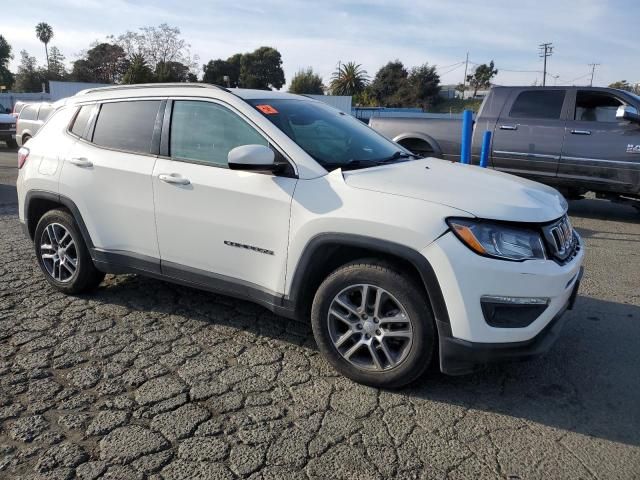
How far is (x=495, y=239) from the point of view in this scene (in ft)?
9.04

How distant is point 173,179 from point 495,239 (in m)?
2.15

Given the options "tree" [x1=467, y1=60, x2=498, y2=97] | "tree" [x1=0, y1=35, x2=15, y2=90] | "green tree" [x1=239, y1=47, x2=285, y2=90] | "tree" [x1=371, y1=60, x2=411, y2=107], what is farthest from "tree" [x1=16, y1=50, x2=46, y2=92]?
"tree" [x1=467, y1=60, x2=498, y2=97]

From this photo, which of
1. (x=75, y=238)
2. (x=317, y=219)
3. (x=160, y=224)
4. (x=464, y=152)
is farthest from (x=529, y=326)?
(x=464, y=152)

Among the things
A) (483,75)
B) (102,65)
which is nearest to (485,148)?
(102,65)

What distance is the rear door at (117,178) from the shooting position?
383cm

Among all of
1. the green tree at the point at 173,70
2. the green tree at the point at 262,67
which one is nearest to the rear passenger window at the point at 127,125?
the green tree at the point at 173,70

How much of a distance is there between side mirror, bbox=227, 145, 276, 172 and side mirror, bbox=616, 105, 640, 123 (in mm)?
6001

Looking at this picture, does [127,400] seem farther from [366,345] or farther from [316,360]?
[366,345]

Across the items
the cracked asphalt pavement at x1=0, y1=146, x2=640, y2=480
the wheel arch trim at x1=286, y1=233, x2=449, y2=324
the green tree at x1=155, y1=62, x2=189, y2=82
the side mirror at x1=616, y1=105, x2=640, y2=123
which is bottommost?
the cracked asphalt pavement at x1=0, y1=146, x2=640, y2=480

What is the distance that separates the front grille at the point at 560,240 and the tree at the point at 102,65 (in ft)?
Answer: 201

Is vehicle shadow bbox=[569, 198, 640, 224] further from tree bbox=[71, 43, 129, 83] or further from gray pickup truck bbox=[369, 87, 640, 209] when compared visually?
tree bbox=[71, 43, 129, 83]

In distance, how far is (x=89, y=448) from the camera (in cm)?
253

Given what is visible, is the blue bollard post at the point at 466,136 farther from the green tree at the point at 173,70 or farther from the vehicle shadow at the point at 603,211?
the green tree at the point at 173,70

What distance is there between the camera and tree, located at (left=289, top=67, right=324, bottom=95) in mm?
75375
